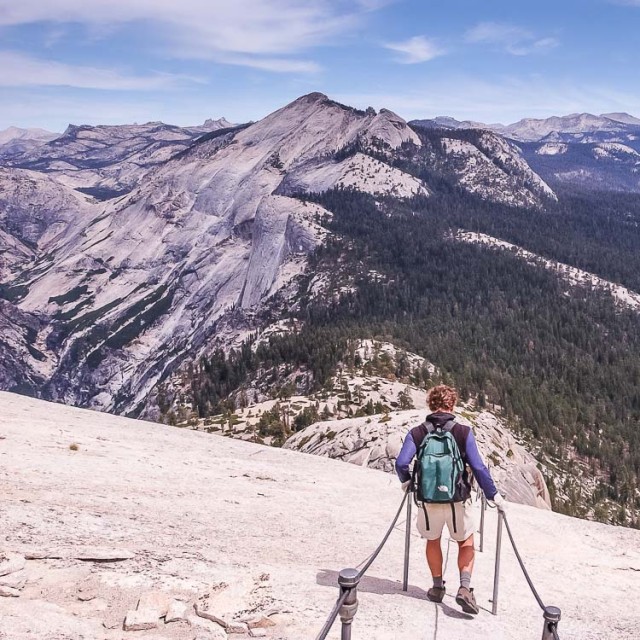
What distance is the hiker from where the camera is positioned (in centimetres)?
1020

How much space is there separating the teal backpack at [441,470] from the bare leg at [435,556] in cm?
116

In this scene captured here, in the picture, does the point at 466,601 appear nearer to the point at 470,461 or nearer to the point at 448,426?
the point at 470,461

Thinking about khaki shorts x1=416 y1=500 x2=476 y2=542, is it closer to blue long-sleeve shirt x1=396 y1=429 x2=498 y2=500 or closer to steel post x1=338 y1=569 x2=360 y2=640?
blue long-sleeve shirt x1=396 y1=429 x2=498 y2=500

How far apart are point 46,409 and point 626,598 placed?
Result: 1098 inches

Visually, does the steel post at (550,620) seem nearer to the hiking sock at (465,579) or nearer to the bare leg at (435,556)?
the hiking sock at (465,579)

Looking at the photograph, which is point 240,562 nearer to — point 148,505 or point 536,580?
point 148,505

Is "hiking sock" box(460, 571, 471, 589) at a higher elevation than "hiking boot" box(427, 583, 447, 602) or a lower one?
higher

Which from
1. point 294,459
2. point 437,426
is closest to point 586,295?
point 294,459

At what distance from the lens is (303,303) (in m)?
177

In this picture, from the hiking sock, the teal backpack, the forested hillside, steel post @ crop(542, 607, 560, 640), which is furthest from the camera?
the forested hillside

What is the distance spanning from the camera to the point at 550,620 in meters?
7.74

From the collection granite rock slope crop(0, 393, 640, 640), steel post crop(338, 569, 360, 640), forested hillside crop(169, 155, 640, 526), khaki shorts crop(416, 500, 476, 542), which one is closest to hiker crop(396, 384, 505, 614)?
khaki shorts crop(416, 500, 476, 542)

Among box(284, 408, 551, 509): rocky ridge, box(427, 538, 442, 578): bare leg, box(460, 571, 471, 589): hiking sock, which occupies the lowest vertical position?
box(284, 408, 551, 509): rocky ridge

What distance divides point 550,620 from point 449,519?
9.48 feet
